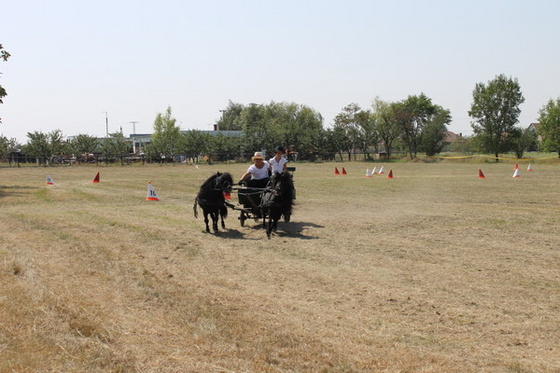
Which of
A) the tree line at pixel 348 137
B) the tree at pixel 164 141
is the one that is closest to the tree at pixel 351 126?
the tree line at pixel 348 137

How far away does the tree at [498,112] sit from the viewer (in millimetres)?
82188

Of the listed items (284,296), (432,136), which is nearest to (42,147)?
(432,136)

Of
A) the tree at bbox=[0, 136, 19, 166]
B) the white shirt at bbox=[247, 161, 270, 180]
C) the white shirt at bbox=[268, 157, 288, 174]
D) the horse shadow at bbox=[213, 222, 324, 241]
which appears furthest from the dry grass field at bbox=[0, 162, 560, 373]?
the tree at bbox=[0, 136, 19, 166]

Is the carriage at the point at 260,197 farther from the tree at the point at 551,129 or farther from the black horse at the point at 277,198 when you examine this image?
the tree at the point at 551,129

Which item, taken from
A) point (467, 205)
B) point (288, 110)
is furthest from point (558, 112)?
point (467, 205)

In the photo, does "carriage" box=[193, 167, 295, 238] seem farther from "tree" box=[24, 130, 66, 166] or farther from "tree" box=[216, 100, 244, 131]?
"tree" box=[216, 100, 244, 131]

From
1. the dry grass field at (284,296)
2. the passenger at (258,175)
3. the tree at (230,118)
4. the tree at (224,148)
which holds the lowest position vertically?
the dry grass field at (284,296)

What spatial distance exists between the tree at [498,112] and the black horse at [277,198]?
253 feet

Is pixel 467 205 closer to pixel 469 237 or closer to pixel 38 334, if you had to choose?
pixel 469 237

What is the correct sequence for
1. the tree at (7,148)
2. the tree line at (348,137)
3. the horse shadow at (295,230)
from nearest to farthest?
the horse shadow at (295,230) < the tree at (7,148) < the tree line at (348,137)

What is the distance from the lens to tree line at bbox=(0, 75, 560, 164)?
7612 centimetres

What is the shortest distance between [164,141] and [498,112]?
167 ft

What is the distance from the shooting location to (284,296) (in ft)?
23.2

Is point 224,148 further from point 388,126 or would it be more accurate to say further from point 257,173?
point 257,173
